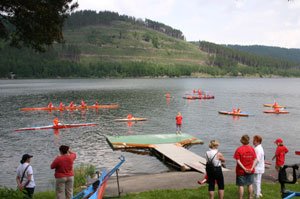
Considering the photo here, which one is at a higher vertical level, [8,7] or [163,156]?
[8,7]

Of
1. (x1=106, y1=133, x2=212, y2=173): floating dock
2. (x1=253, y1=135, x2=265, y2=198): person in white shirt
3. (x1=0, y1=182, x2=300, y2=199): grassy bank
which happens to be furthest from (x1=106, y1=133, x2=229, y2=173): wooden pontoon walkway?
(x1=253, y1=135, x2=265, y2=198): person in white shirt

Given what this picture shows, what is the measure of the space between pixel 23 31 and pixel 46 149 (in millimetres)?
23752

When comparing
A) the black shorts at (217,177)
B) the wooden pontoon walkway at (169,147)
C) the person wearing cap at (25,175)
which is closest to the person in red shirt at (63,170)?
the person wearing cap at (25,175)

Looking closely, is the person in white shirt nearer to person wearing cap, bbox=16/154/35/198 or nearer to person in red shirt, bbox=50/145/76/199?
person in red shirt, bbox=50/145/76/199

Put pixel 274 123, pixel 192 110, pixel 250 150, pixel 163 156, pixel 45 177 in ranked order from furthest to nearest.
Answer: pixel 192 110
pixel 274 123
pixel 163 156
pixel 45 177
pixel 250 150

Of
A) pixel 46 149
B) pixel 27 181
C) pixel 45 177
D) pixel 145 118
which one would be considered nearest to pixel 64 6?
pixel 27 181

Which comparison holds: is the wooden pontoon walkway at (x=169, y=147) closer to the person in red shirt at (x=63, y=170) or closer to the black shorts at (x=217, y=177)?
the black shorts at (x=217, y=177)

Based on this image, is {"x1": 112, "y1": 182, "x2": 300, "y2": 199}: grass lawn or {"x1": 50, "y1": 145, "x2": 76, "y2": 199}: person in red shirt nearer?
{"x1": 50, "y1": 145, "x2": 76, "y2": 199}: person in red shirt

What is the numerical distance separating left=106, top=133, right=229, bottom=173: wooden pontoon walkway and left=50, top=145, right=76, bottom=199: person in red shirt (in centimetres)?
1123

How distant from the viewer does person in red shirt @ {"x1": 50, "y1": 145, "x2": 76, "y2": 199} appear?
1216cm

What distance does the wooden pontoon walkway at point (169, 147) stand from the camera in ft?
81.1

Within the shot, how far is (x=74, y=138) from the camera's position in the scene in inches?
1641

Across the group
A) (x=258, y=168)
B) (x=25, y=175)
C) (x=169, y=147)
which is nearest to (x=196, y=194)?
(x=258, y=168)

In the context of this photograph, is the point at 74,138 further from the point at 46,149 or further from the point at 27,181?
the point at 27,181
